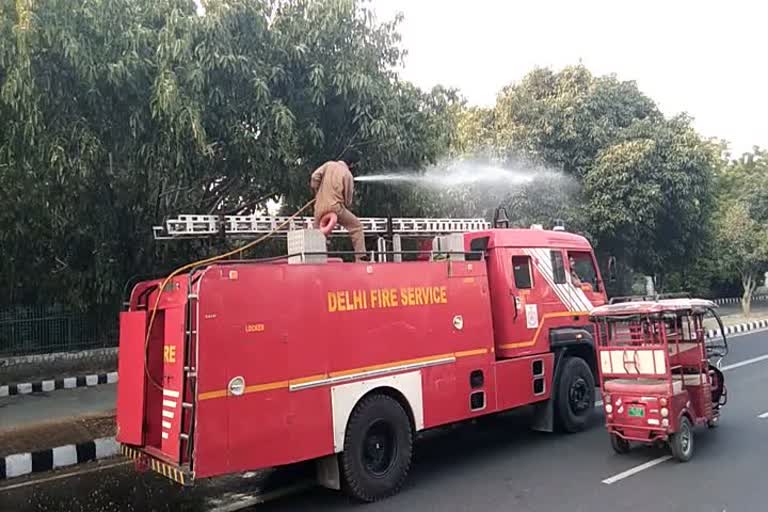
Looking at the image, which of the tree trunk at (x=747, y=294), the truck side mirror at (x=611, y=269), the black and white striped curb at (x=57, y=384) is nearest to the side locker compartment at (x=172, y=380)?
the truck side mirror at (x=611, y=269)

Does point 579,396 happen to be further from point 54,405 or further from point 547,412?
point 54,405

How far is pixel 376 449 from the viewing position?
545 cm

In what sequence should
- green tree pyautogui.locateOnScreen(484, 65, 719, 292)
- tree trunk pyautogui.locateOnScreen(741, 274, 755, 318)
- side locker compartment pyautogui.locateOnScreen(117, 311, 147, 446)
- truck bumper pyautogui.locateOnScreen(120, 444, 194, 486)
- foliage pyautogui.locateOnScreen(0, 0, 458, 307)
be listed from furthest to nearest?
tree trunk pyautogui.locateOnScreen(741, 274, 755, 318), green tree pyautogui.locateOnScreen(484, 65, 719, 292), foliage pyautogui.locateOnScreen(0, 0, 458, 307), side locker compartment pyautogui.locateOnScreen(117, 311, 147, 446), truck bumper pyautogui.locateOnScreen(120, 444, 194, 486)

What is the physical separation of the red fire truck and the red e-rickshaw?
2.93ft

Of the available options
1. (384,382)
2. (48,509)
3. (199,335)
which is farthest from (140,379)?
(384,382)

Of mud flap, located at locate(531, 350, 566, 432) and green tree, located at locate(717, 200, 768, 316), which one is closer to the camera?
mud flap, located at locate(531, 350, 566, 432)

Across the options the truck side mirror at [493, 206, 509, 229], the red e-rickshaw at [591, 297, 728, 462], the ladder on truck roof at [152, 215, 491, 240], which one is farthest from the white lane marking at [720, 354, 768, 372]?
the ladder on truck roof at [152, 215, 491, 240]

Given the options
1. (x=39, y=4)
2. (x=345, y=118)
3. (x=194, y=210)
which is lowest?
(x=194, y=210)

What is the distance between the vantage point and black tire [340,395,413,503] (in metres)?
5.17

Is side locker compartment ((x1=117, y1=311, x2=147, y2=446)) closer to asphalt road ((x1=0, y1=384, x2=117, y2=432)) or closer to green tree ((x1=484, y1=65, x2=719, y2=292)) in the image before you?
asphalt road ((x1=0, y1=384, x2=117, y2=432))

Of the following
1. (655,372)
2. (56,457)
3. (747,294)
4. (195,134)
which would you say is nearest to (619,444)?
(655,372)

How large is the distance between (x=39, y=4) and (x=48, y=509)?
5023mm

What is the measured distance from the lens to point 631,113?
16.2 metres

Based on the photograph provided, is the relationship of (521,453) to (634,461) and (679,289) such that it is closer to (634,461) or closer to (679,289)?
→ (634,461)
